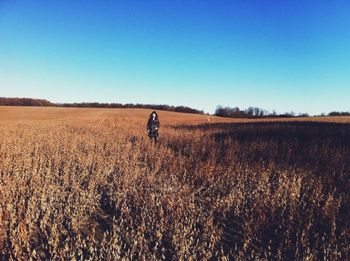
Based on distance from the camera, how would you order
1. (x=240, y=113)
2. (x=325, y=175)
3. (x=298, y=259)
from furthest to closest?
1. (x=240, y=113)
2. (x=325, y=175)
3. (x=298, y=259)

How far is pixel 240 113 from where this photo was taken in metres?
89.3

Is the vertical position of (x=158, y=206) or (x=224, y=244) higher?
(x=158, y=206)

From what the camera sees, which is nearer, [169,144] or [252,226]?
[252,226]

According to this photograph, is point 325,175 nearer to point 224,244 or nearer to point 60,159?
point 224,244

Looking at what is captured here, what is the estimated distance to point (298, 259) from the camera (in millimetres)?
3482

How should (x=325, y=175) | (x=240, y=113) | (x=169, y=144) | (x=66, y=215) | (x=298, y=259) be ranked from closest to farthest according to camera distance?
(x=298, y=259) < (x=66, y=215) < (x=325, y=175) < (x=169, y=144) < (x=240, y=113)

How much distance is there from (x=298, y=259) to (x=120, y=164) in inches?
203

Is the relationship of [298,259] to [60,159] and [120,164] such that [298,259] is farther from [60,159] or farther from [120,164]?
[60,159]

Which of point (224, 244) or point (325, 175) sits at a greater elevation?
point (325, 175)

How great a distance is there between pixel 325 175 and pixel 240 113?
275ft

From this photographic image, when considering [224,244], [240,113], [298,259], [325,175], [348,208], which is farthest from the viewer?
[240,113]

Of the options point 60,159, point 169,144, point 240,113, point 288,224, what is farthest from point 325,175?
point 240,113

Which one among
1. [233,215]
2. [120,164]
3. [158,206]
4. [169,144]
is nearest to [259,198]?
[233,215]

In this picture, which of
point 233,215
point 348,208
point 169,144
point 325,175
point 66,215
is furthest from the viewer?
point 169,144
